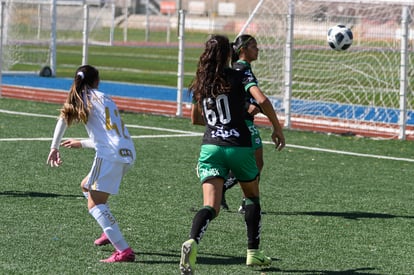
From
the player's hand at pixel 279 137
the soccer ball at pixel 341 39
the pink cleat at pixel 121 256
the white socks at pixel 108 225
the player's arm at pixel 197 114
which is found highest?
the soccer ball at pixel 341 39

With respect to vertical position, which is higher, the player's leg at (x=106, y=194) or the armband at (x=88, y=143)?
the armband at (x=88, y=143)

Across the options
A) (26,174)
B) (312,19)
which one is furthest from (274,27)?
(26,174)

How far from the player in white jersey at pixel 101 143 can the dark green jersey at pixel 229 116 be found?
749 millimetres

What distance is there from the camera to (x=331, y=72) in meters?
21.8

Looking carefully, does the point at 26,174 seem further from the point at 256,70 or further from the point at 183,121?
the point at 256,70

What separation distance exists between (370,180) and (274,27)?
316 inches

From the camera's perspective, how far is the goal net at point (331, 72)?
1939 centimetres

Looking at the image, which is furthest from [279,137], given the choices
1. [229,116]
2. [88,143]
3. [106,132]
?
[88,143]

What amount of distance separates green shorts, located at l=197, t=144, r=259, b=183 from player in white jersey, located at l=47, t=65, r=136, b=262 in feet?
2.13

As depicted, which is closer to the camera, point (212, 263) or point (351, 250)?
point (212, 263)

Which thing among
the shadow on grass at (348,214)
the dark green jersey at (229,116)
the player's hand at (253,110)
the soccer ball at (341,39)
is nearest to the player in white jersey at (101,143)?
the dark green jersey at (229,116)

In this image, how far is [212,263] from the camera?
27.3ft

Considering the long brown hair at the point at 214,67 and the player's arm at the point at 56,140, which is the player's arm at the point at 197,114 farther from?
the player's arm at the point at 56,140

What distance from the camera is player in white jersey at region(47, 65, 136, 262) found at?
320 inches
